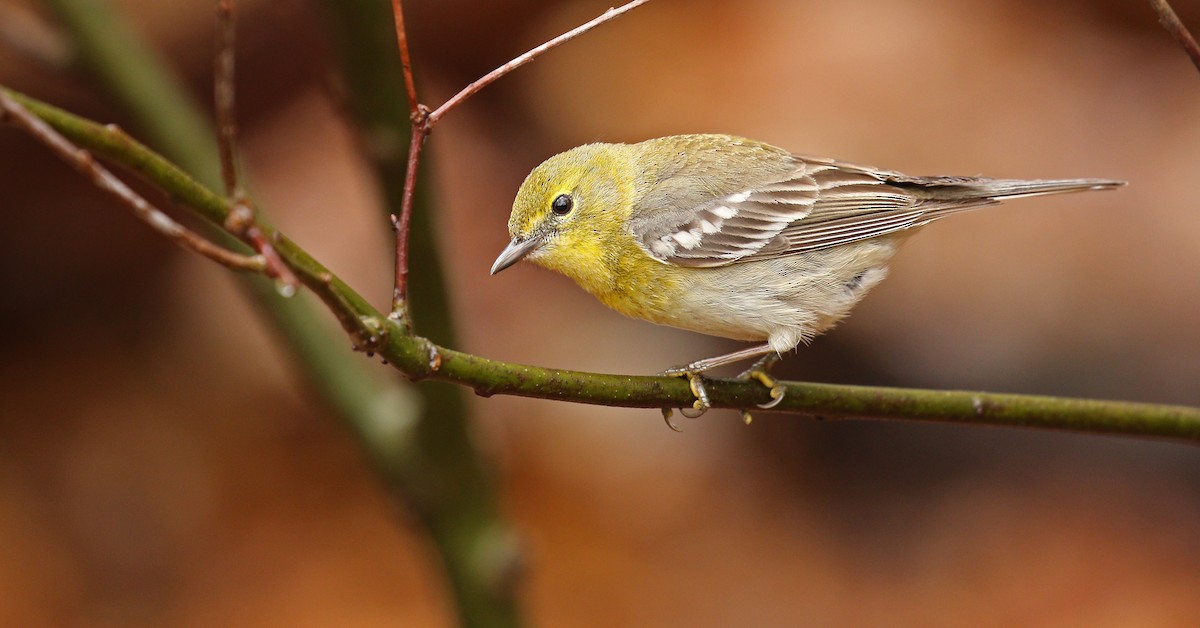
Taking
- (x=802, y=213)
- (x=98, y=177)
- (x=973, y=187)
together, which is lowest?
(x=98, y=177)

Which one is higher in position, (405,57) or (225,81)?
(405,57)

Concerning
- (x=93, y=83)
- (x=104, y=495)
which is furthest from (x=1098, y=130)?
(x=104, y=495)

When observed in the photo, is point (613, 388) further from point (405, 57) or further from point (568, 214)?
point (568, 214)

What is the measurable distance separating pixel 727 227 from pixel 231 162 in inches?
94.7

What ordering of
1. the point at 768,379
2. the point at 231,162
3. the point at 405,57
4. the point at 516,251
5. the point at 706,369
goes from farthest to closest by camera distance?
the point at 516,251 → the point at 706,369 → the point at 768,379 → the point at 405,57 → the point at 231,162

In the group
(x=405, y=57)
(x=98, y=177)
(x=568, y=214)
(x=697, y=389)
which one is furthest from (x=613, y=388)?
(x=98, y=177)

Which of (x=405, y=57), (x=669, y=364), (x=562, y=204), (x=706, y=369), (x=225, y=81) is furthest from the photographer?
(x=669, y=364)

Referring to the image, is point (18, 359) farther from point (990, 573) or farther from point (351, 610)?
point (990, 573)

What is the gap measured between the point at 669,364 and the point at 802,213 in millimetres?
3956

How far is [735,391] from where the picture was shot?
10.6 ft

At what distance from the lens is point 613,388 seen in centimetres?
267

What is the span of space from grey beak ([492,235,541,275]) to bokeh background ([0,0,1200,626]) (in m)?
3.26

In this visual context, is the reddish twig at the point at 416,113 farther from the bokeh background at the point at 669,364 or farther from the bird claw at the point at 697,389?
the bokeh background at the point at 669,364

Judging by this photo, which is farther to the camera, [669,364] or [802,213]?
[669,364]
